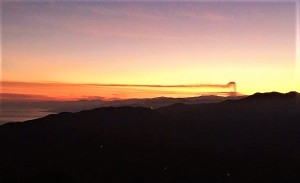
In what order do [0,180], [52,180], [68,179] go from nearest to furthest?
[52,180]
[68,179]
[0,180]

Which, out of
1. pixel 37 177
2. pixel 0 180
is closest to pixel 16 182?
pixel 37 177

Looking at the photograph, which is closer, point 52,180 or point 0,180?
point 52,180

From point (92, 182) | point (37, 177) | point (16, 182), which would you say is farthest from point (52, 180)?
point (92, 182)

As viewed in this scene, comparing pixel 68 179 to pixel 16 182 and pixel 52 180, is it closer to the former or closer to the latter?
pixel 52 180

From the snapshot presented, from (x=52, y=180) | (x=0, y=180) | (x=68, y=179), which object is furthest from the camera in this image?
(x=0, y=180)

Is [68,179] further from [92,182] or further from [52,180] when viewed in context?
[92,182]

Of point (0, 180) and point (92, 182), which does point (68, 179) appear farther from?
point (0, 180)

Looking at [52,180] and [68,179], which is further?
[68,179]
